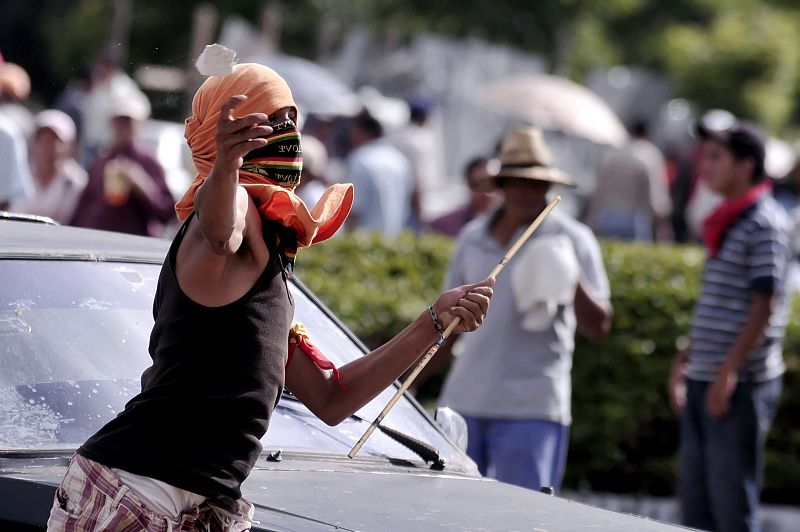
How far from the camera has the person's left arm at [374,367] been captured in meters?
3.36

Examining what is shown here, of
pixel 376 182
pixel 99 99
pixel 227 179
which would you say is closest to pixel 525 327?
pixel 227 179

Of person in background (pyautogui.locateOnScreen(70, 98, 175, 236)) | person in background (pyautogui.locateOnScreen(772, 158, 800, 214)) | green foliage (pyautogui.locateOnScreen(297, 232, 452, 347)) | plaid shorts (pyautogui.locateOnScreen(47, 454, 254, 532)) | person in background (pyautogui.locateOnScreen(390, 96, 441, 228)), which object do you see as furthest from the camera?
person in background (pyautogui.locateOnScreen(772, 158, 800, 214))

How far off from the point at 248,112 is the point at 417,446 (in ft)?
4.65

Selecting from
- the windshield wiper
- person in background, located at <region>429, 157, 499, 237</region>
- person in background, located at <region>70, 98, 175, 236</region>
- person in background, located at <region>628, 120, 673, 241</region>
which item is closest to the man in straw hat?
the windshield wiper

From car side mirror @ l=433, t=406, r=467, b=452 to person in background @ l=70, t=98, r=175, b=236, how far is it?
455 centimetres

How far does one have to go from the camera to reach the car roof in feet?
12.5

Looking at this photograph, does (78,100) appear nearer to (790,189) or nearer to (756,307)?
(790,189)

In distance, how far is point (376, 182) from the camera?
35.7 ft

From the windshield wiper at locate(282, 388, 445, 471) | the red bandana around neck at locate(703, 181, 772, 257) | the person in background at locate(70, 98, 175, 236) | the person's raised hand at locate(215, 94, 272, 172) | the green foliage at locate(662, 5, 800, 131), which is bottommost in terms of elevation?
the person in background at locate(70, 98, 175, 236)

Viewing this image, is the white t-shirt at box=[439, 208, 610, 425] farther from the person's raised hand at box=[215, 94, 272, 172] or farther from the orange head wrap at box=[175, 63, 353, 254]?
the person's raised hand at box=[215, 94, 272, 172]

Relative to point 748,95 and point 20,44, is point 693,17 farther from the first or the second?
point 20,44

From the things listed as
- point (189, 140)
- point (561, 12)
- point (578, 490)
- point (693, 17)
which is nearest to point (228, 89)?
point (189, 140)

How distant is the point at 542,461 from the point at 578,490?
6.98 ft

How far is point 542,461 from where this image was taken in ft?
19.4
